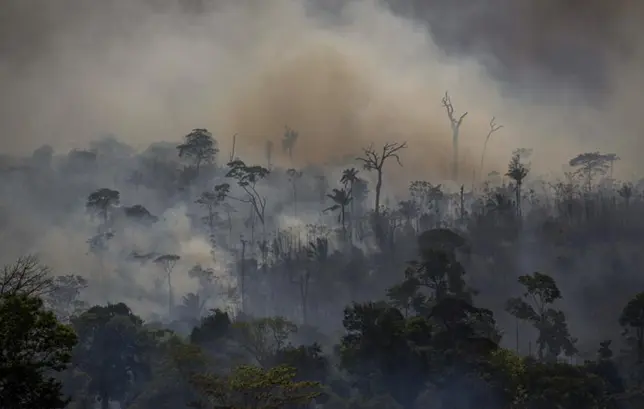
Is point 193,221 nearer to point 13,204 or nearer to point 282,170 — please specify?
point 282,170

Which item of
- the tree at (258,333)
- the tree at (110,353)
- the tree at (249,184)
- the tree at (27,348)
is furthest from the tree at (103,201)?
the tree at (27,348)

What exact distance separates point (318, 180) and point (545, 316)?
147ft

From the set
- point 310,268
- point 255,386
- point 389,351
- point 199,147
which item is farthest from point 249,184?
point 255,386

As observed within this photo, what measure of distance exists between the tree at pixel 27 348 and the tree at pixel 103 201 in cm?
6100

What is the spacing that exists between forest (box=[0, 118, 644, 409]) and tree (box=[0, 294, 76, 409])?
65mm

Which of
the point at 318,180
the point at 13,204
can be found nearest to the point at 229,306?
the point at 318,180

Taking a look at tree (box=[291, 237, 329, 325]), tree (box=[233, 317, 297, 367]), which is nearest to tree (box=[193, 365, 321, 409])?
tree (box=[233, 317, 297, 367])

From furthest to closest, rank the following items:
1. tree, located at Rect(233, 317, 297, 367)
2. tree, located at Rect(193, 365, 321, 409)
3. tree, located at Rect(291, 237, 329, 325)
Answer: tree, located at Rect(291, 237, 329, 325) < tree, located at Rect(233, 317, 297, 367) < tree, located at Rect(193, 365, 321, 409)

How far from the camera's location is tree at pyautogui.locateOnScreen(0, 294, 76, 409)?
22234mm

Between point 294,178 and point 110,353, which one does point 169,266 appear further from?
point 110,353

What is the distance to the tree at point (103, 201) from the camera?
82000 mm

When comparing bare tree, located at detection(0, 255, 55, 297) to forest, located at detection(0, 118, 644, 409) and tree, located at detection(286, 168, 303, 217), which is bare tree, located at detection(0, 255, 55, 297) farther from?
tree, located at detection(286, 168, 303, 217)

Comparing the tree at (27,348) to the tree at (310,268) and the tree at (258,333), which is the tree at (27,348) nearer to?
the tree at (258,333)

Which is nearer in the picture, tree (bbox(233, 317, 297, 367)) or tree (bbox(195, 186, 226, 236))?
tree (bbox(233, 317, 297, 367))
